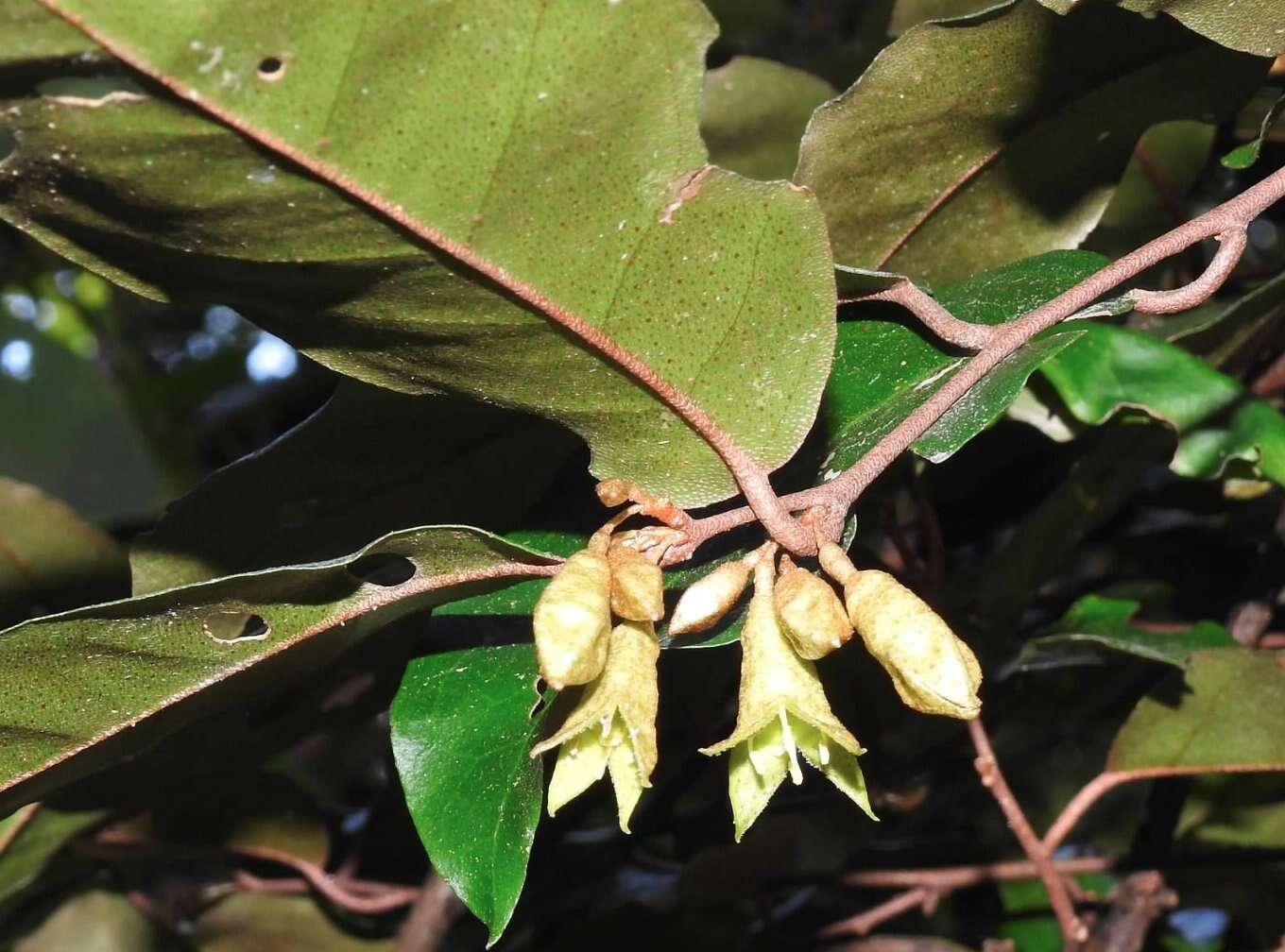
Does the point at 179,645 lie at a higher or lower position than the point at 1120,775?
higher

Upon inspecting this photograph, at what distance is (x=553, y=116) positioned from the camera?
0.80 metres

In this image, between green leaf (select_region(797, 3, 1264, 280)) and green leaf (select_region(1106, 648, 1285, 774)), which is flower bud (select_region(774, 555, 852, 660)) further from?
green leaf (select_region(1106, 648, 1285, 774))

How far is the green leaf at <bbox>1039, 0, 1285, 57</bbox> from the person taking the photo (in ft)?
3.25

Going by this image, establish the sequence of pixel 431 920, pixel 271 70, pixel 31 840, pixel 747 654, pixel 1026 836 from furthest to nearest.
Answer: pixel 431 920, pixel 31 840, pixel 1026 836, pixel 747 654, pixel 271 70

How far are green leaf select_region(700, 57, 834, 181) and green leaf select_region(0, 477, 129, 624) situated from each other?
87 cm

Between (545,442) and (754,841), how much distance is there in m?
0.76

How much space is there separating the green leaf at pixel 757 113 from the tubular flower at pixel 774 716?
0.79 metres

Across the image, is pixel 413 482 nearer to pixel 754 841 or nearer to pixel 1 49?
pixel 1 49

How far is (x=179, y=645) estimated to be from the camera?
0.87 meters

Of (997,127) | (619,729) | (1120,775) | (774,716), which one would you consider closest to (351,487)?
(619,729)

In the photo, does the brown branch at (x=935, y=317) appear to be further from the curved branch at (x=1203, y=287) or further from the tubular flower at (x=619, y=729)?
the tubular flower at (x=619, y=729)

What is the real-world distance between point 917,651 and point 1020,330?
0.30 m

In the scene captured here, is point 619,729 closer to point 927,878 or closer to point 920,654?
point 920,654

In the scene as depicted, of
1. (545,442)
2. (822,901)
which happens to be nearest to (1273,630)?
(822,901)
